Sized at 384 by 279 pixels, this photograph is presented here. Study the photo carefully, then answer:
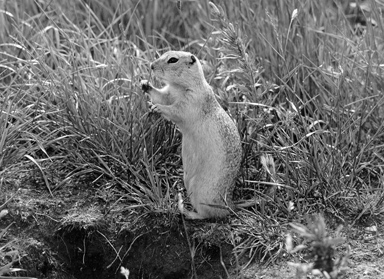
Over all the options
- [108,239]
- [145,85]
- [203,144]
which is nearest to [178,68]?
[145,85]

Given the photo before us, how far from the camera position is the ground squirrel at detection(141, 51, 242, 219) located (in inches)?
170

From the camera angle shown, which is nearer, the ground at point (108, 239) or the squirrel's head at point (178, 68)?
the ground at point (108, 239)

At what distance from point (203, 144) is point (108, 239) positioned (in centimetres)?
82

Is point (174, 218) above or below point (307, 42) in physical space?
below

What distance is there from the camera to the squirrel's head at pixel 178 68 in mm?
4484

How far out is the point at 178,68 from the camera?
4.49m

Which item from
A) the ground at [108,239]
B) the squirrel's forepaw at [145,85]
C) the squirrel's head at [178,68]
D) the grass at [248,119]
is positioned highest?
the squirrel's head at [178,68]

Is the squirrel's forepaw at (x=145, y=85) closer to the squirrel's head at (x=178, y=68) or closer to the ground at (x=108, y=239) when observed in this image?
the squirrel's head at (x=178, y=68)

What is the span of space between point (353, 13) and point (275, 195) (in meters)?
2.87

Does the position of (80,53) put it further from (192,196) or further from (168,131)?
(192,196)

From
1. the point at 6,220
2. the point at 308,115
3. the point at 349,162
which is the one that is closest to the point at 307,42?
the point at 308,115

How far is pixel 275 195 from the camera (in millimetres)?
4422

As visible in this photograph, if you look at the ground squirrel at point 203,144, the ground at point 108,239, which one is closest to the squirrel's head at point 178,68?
the ground squirrel at point 203,144

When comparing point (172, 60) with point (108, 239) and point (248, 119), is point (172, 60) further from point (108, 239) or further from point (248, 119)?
point (108, 239)
